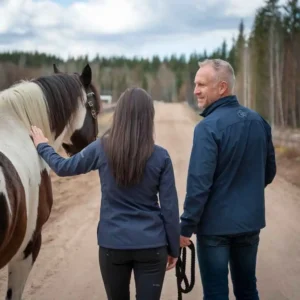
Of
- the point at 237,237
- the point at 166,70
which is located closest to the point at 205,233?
the point at 237,237

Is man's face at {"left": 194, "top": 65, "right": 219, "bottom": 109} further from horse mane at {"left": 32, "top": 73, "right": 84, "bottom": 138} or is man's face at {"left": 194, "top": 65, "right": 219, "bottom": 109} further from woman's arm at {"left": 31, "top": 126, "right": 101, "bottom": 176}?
horse mane at {"left": 32, "top": 73, "right": 84, "bottom": 138}

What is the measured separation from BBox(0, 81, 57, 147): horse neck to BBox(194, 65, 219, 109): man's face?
4.63 ft

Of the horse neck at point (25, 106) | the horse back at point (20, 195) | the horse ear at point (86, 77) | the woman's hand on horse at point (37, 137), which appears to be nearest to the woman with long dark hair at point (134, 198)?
the horse back at point (20, 195)

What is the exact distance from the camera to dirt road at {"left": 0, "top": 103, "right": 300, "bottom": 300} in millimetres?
4898

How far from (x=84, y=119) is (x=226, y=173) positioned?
1.95 meters

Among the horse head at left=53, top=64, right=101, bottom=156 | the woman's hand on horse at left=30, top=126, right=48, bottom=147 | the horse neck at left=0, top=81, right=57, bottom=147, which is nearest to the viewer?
the woman's hand on horse at left=30, top=126, right=48, bottom=147

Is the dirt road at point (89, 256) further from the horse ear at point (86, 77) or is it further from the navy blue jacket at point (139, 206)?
the navy blue jacket at point (139, 206)

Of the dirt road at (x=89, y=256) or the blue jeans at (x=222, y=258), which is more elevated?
the blue jeans at (x=222, y=258)

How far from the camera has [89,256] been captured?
599 cm

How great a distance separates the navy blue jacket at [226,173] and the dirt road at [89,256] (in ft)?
6.55

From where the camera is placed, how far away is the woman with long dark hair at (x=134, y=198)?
8.91 feet

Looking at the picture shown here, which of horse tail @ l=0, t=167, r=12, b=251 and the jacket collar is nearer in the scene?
horse tail @ l=0, t=167, r=12, b=251

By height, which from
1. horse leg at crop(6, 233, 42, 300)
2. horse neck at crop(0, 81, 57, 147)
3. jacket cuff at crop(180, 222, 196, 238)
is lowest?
horse leg at crop(6, 233, 42, 300)

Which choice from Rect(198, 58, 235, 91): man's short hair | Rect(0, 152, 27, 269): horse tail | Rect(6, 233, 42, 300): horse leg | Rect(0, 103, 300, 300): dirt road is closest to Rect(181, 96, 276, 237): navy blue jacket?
Rect(198, 58, 235, 91): man's short hair
